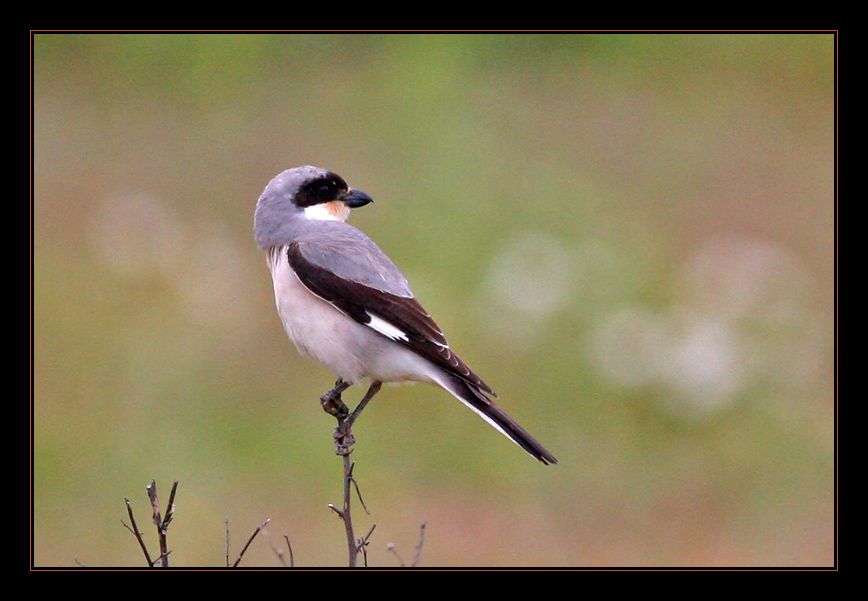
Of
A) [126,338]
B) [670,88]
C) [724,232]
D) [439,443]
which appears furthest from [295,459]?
[670,88]

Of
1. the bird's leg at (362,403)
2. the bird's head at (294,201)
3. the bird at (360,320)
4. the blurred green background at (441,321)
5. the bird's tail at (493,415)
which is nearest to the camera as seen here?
the bird's tail at (493,415)

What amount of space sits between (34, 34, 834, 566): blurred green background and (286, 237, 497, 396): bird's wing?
177 centimetres

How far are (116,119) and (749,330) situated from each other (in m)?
4.38

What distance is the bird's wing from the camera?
396cm

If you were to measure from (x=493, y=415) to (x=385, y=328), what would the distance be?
459 mm

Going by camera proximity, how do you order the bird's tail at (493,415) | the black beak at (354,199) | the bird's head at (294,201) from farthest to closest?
the black beak at (354,199)
the bird's head at (294,201)
the bird's tail at (493,415)

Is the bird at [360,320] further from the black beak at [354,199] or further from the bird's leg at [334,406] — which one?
the black beak at [354,199]

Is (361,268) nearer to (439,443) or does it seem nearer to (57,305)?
(439,443)

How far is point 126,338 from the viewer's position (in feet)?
21.5

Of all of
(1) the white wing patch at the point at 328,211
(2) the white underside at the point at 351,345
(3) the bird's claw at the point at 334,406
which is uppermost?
(1) the white wing patch at the point at 328,211

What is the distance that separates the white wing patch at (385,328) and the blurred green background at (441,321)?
1788 mm

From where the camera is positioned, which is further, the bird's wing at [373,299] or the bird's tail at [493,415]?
the bird's wing at [373,299]

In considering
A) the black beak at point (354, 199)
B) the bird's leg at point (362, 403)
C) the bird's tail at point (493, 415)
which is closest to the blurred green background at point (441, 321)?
the bird's leg at point (362, 403)

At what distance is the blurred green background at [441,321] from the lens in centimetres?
590
